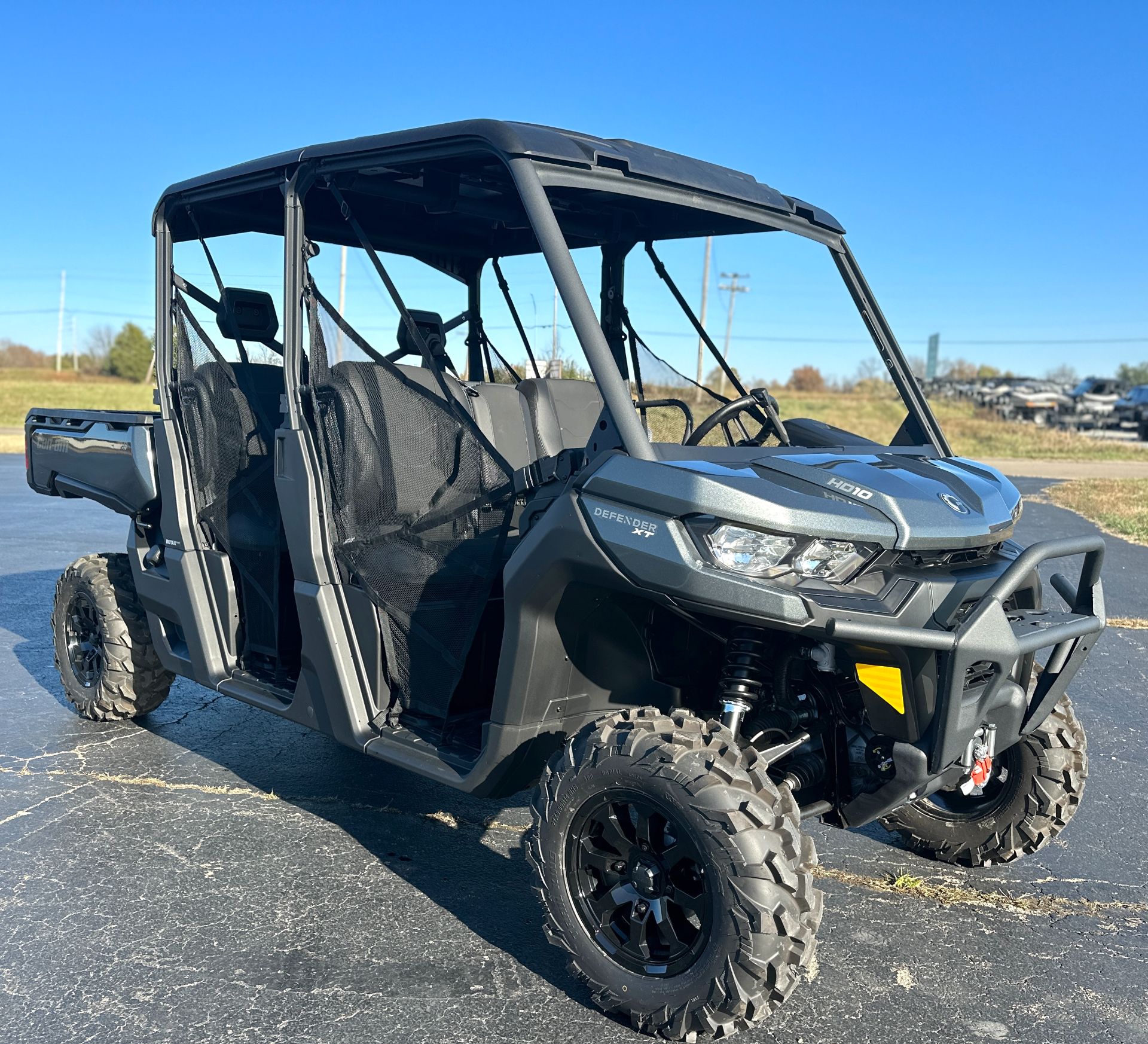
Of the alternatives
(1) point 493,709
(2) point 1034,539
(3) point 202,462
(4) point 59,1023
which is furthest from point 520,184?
(2) point 1034,539

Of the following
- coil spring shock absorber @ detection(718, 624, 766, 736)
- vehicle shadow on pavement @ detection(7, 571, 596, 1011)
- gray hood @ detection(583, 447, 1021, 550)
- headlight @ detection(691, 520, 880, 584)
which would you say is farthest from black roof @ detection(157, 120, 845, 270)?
vehicle shadow on pavement @ detection(7, 571, 596, 1011)

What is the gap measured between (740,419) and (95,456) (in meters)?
3.01

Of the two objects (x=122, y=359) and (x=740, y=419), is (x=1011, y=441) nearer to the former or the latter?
(x=740, y=419)

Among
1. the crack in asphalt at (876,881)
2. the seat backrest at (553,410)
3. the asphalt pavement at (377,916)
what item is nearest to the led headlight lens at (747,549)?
the asphalt pavement at (377,916)

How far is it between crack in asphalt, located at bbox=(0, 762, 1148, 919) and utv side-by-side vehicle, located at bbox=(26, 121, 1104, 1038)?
206mm

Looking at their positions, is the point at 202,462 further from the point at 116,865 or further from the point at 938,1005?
the point at 938,1005

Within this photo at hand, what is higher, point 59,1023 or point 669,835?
point 669,835

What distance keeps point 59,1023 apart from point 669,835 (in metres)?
1.61

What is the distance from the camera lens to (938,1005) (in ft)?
9.64

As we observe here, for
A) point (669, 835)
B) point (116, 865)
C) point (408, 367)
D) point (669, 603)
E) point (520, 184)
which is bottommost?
point (116, 865)

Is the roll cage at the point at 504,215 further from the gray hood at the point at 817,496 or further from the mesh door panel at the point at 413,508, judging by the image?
the mesh door panel at the point at 413,508

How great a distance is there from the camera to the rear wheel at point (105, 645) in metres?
5.07

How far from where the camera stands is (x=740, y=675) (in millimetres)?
2949

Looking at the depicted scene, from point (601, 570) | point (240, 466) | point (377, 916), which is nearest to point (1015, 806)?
point (601, 570)
